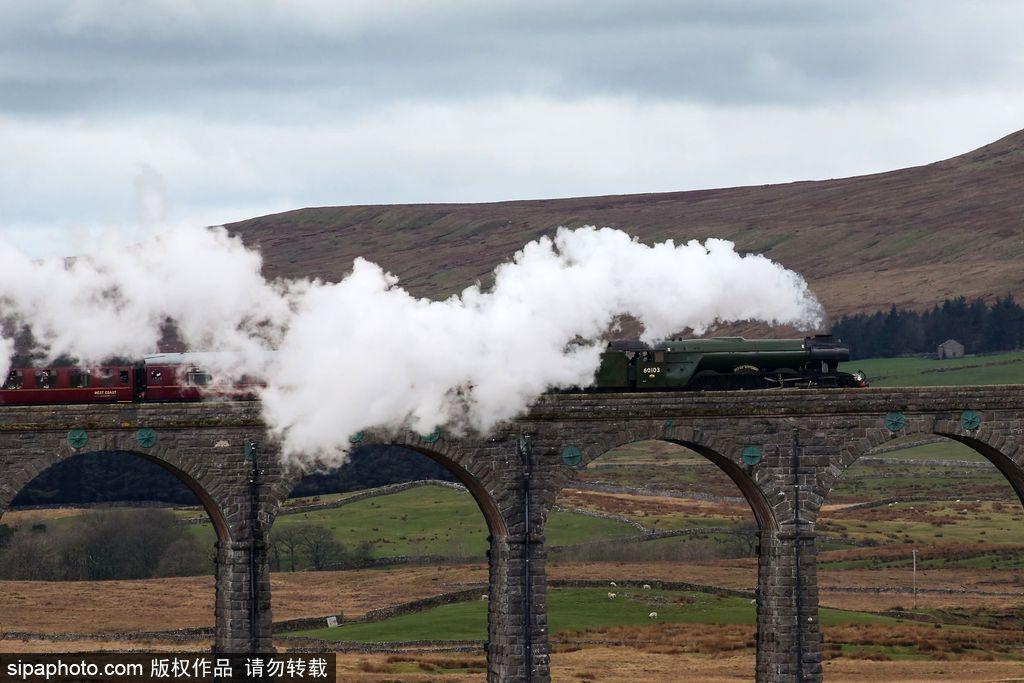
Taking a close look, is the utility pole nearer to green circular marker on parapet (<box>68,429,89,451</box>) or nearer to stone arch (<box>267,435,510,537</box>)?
stone arch (<box>267,435,510,537</box>)

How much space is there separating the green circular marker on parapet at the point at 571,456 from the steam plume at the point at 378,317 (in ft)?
6.79

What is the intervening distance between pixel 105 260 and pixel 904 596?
50.3 metres

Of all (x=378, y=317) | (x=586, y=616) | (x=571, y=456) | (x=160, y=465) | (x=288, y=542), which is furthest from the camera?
(x=288, y=542)

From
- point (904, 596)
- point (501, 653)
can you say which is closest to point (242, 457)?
point (501, 653)

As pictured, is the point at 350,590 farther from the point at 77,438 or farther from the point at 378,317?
the point at 77,438

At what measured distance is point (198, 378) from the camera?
4738 centimetres

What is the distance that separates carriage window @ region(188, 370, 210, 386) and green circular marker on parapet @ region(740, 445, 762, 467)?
1672cm

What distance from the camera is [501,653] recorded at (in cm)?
4666

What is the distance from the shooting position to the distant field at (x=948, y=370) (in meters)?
170

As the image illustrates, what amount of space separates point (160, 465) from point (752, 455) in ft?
58.9

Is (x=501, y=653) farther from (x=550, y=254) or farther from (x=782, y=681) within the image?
(x=550, y=254)

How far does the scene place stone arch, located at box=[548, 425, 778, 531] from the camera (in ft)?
154

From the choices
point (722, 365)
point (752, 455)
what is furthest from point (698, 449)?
→ point (722, 365)

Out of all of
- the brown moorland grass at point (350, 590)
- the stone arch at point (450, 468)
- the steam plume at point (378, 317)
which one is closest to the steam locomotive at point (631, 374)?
the steam plume at point (378, 317)
